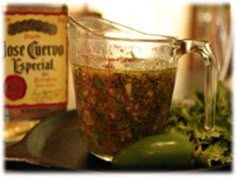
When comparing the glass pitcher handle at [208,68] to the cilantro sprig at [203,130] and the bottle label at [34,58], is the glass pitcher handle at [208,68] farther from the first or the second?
the bottle label at [34,58]

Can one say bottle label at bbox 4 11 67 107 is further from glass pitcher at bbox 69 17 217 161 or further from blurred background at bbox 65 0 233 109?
blurred background at bbox 65 0 233 109

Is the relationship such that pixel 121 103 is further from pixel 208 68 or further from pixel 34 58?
pixel 34 58

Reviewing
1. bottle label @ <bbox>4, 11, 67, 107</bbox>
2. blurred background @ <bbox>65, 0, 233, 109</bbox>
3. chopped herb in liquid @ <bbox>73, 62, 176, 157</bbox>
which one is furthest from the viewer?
blurred background @ <bbox>65, 0, 233, 109</bbox>

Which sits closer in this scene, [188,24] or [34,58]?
[34,58]

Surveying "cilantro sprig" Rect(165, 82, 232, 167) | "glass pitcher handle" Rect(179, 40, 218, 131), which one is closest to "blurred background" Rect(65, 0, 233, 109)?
"cilantro sprig" Rect(165, 82, 232, 167)

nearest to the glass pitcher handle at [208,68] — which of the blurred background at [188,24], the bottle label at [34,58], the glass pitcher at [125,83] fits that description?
the glass pitcher at [125,83]

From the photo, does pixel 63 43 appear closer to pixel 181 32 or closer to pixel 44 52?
pixel 44 52

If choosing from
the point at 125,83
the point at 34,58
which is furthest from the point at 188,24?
the point at 125,83
